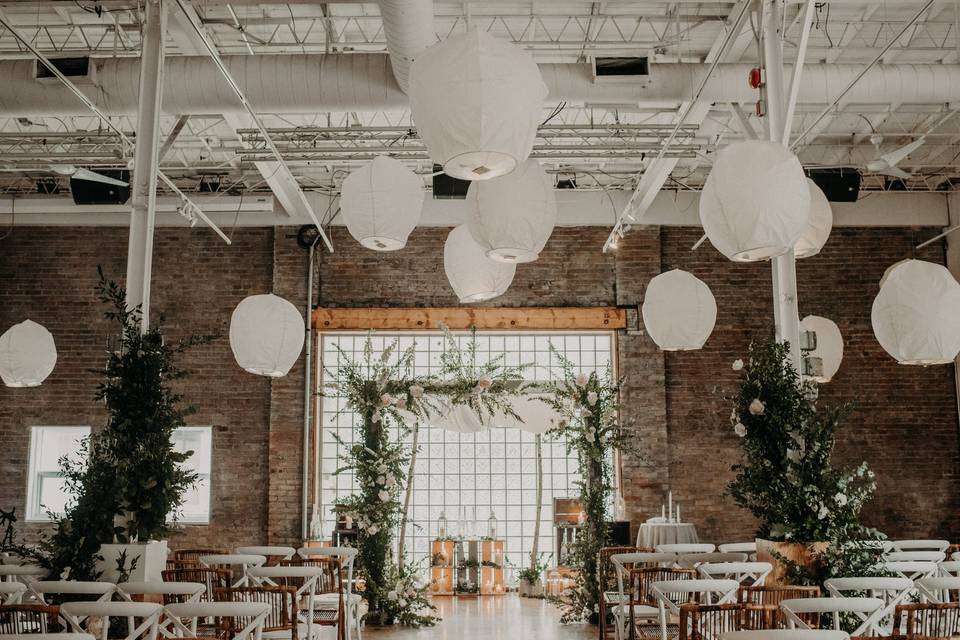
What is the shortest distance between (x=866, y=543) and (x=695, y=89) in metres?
4.27

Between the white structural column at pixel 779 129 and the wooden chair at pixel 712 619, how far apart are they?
2210 millimetres

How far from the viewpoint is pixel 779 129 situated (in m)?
7.07

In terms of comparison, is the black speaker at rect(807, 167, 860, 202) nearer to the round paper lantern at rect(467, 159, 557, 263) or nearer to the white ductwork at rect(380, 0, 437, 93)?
the white ductwork at rect(380, 0, 437, 93)

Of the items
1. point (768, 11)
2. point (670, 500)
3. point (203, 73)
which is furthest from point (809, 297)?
point (203, 73)

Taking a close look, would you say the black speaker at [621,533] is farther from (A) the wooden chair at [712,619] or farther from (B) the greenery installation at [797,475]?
(A) the wooden chair at [712,619]

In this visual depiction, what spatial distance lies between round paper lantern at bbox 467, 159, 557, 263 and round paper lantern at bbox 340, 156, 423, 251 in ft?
3.12

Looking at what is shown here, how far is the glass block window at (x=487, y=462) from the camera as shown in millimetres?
12992

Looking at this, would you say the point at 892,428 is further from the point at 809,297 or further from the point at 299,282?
the point at 299,282

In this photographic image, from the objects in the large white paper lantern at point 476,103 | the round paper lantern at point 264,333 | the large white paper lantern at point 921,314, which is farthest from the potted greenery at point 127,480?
the large white paper lantern at point 921,314

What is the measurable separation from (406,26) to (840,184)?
722cm

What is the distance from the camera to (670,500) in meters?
11.6

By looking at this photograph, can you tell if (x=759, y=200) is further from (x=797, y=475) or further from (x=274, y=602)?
(x=274, y=602)

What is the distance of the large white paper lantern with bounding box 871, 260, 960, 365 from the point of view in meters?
6.76

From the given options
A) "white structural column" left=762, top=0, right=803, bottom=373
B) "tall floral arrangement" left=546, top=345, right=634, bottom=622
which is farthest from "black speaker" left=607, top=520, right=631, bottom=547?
"white structural column" left=762, top=0, right=803, bottom=373
